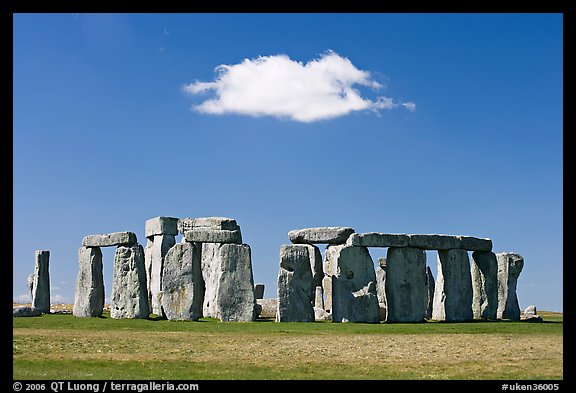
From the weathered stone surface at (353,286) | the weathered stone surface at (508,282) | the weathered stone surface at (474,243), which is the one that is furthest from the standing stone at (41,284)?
the weathered stone surface at (508,282)

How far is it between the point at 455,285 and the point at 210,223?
8309mm

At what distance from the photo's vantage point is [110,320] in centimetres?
2228

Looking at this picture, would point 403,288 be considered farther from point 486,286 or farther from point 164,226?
point 164,226

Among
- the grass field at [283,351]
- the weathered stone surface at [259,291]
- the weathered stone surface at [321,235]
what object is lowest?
the grass field at [283,351]

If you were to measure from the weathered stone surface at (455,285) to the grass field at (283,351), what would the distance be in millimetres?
3395

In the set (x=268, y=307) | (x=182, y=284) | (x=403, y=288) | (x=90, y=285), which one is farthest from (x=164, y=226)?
(x=403, y=288)

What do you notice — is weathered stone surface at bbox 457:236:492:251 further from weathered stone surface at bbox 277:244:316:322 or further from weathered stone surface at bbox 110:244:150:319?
weathered stone surface at bbox 110:244:150:319

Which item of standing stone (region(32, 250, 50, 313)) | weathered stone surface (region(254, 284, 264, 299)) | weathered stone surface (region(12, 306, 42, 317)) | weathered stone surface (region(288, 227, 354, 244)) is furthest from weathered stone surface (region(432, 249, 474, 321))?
standing stone (region(32, 250, 50, 313))

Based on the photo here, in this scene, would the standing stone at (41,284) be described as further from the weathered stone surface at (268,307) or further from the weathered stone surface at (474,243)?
the weathered stone surface at (474,243)

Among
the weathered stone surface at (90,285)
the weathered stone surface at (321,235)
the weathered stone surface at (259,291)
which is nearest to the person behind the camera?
the weathered stone surface at (321,235)

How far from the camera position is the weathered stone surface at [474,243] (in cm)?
2423
